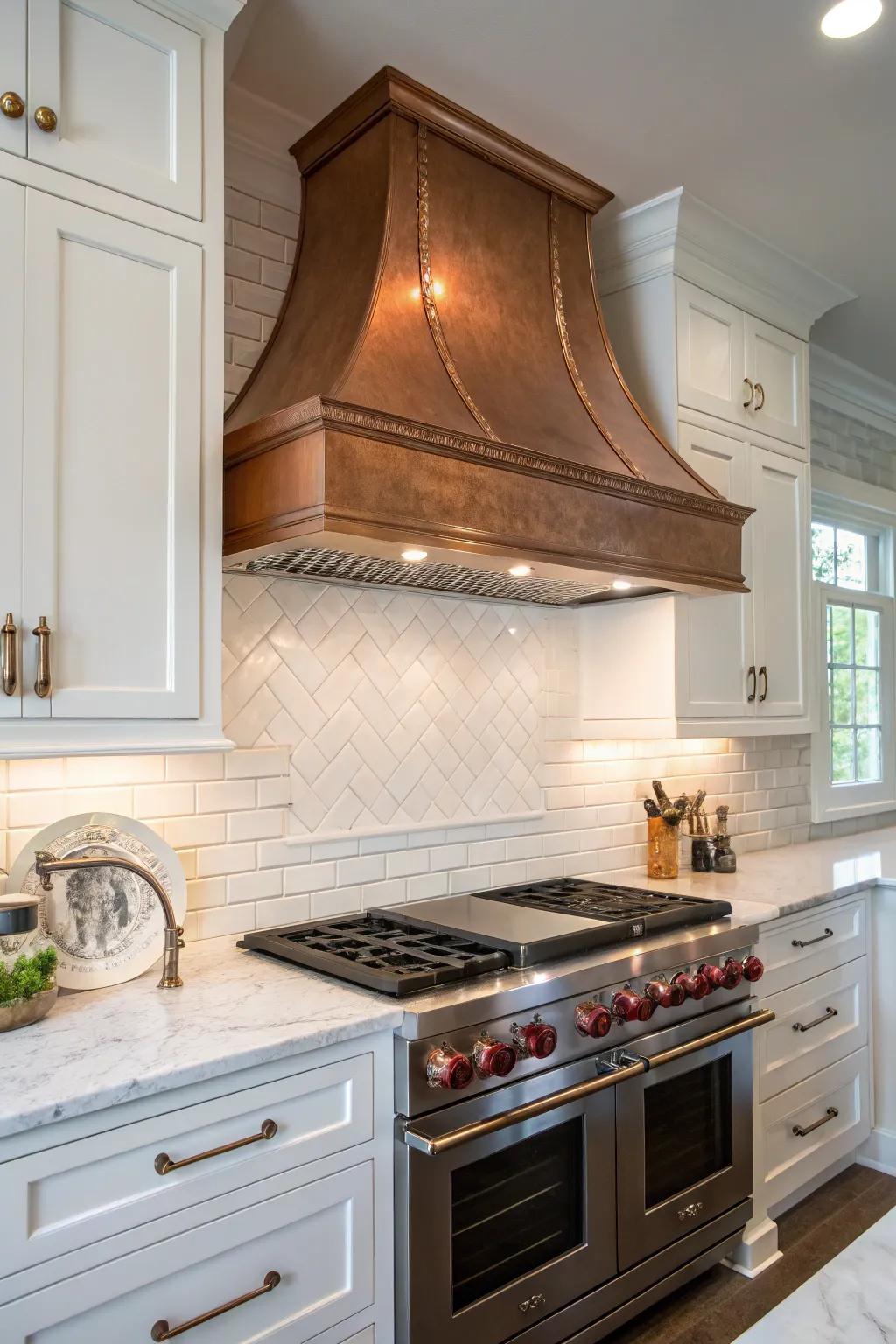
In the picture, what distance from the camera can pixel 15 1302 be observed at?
1.25 m

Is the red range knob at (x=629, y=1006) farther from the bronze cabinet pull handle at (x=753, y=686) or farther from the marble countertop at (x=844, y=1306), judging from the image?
the bronze cabinet pull handle at (x=753, y=686)

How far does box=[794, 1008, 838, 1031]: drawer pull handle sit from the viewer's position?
282cm

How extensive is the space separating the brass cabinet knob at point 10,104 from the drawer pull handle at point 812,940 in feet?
8.84

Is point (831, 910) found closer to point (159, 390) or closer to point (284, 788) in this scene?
point (284, 788)

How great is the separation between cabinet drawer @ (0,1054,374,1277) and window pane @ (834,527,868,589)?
3.47 meters

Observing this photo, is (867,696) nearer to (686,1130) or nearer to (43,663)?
(686,1130)

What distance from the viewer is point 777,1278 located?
2518 millimetres

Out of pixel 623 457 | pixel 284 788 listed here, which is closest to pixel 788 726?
pixel 623 457

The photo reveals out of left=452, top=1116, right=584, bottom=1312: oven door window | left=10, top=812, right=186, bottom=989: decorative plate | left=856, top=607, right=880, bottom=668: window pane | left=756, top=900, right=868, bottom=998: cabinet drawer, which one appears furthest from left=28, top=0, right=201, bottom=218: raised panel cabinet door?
left=856, top=607, right=880, bottom=668: window pane

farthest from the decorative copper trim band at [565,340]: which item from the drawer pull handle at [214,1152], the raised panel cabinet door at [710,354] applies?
the drawer pull handle at [214,1152]

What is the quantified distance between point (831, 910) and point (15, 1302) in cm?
245

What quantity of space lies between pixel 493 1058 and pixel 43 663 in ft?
3.40

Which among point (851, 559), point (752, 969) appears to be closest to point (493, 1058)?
point (752, 969)

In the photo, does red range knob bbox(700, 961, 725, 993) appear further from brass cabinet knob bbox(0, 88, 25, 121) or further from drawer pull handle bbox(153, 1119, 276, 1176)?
brass cabinet knob bbox(0, 88, 25, 121)
